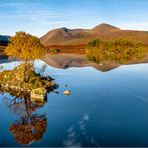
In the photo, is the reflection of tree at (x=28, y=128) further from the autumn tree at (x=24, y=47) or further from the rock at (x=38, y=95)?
the autumn tree at (x=24, y=47)

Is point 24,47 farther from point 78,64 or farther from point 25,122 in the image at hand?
point 78,64

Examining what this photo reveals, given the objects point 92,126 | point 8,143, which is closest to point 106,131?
point 92,126

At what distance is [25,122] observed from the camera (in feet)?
124

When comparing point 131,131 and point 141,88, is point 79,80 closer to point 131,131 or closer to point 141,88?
point 141,88

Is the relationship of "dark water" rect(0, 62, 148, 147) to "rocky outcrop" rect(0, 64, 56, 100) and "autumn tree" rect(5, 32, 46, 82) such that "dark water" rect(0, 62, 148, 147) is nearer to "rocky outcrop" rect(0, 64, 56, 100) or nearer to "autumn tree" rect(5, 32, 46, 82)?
"rocky outcrop" rect(0, 64, 56, 100)

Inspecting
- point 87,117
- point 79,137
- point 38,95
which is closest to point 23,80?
point 38,95

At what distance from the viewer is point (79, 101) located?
4800 centimetres

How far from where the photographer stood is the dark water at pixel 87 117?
31125 mm

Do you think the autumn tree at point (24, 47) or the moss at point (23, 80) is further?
the autumn tree at point (24, 47)

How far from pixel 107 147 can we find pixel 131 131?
5475mm

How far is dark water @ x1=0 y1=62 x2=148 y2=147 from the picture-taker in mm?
31125

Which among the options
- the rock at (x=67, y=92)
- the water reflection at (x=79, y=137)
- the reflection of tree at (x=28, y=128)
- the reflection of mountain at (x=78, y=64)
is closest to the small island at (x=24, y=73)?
the rock at (x=67, y=92)

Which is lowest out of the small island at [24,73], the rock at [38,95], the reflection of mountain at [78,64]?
the reflection of mountain at [78,64]

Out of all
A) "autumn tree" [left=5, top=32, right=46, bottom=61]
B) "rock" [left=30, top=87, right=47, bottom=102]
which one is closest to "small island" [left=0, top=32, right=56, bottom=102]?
"autumn tree" [left=5, top=32, right=46, bottom=61]
